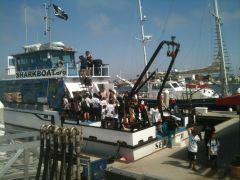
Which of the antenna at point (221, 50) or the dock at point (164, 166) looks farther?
the antenna at point (221, 50)

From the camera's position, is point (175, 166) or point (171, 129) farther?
point (171, 129)

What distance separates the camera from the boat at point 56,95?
31.8 feet

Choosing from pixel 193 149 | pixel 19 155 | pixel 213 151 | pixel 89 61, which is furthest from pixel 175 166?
pixel 89 61

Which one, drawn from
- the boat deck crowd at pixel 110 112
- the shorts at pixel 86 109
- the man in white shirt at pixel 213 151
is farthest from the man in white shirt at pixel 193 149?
the shorts at pixel 86 109

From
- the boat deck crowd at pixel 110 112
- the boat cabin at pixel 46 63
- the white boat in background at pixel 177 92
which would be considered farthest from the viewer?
the white boat in background at pixel 177 92

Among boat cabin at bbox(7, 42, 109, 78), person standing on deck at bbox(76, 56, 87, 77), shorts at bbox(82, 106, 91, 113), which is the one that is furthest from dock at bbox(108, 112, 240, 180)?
boat cabin at bbox(7, 42, 109, 78)

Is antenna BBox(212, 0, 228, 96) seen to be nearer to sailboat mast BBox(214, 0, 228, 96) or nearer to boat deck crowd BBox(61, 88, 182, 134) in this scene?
sailboat mast BBox(214, 0, 228, 96)

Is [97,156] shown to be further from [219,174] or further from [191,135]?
[219,174]

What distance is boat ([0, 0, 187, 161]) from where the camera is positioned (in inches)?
382

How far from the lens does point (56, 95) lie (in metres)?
12.6

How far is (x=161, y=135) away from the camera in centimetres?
1077

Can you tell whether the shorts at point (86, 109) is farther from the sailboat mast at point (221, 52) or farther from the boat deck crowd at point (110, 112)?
the sailboat mast at point (221, 52)

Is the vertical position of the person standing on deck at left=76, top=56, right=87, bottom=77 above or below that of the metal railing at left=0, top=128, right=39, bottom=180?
above

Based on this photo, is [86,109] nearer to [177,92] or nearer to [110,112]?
[110,112]
